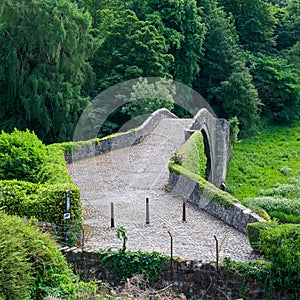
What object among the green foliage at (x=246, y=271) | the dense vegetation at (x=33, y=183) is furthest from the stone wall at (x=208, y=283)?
the dense vegetation at (x=33, y=183)

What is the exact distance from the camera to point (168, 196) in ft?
51.6

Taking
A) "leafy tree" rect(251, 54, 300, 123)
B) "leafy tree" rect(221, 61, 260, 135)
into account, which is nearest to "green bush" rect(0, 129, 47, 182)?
"leafy tree" rect(221, 61, 260, 135)

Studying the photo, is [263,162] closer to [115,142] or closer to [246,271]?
[115,142]

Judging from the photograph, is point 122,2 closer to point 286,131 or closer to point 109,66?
point 109,66

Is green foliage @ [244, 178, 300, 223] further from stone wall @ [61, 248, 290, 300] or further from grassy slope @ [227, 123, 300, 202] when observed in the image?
stone wall @ [61, 248, 290, 300]

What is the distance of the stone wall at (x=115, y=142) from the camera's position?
62.4 feet

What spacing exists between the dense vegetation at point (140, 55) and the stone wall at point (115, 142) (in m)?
4.02

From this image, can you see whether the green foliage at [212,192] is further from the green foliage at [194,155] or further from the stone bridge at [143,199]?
the green foliage at [194,155]

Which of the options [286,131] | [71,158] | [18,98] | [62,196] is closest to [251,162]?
[286,131]

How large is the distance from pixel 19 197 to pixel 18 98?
1530cm

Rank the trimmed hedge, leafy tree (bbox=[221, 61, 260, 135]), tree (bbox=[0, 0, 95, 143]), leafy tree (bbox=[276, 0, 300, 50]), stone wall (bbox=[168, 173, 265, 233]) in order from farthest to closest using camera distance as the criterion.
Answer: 1. leafy tree (bbox=[276, 0, 300, 50])
2. leafy tree (bbox=[221, 61, 260, 135])
3. tree (bbox=[0, 0, 95, 143])
4. the trimmed hedge
5. stone wall (bbox=[168, 173, 265, 233])

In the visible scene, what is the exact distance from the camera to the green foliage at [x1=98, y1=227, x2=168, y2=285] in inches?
423

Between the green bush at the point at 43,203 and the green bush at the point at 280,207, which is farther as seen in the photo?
the green bush at the point at 280,207

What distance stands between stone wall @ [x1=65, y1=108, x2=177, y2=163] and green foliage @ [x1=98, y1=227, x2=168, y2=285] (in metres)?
7.92
